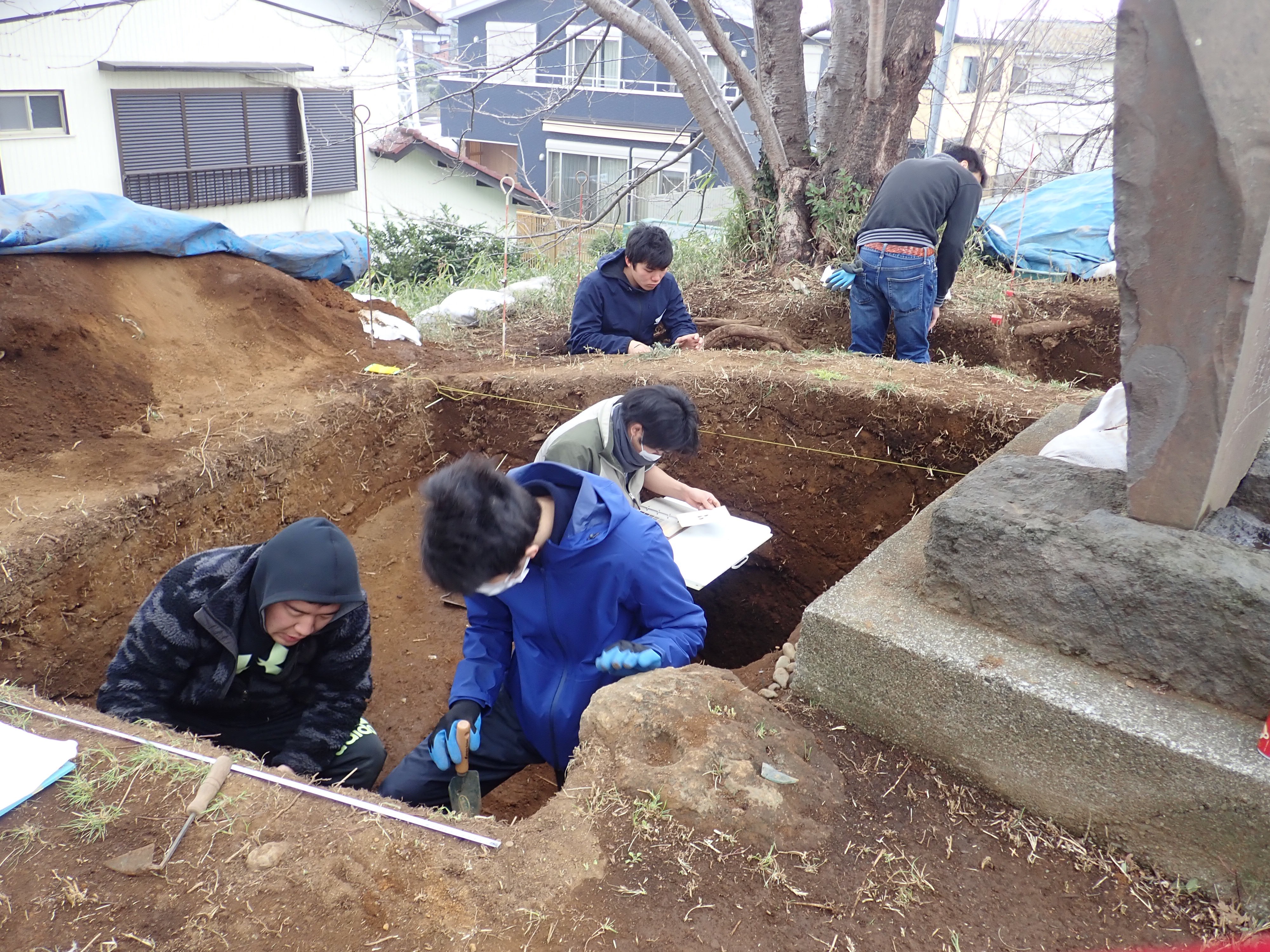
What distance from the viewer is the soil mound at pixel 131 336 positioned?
399cm

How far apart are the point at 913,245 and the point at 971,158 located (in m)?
0.77

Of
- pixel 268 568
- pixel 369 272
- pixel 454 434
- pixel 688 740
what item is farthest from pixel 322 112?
pixel 688 740

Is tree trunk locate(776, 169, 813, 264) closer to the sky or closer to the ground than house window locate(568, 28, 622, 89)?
closer to the ground

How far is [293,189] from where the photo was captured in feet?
44.7

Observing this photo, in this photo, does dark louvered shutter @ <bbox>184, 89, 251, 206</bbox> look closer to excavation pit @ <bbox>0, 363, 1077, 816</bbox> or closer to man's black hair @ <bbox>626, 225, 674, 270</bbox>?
excavation pit @ <bbox>0, 363, 1077, 816</bbox>

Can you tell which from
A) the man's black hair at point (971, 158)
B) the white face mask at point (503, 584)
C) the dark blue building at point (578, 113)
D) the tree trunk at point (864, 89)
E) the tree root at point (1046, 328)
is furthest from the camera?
the dark blue building at point (578, 113)

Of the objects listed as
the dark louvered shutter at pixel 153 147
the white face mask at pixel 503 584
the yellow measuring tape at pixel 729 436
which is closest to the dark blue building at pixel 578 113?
the dark louvered shutter at pixel 153 147

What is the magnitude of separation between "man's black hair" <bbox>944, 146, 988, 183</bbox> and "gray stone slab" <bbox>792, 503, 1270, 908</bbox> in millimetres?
4000

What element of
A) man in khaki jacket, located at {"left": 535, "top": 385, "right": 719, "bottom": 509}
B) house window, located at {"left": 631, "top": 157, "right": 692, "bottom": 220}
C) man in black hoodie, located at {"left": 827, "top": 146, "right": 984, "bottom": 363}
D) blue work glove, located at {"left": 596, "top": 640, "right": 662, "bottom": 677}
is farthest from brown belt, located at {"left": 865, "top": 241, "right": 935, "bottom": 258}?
house window, located at {"left": 631, "top": 157, "right": 692, "bottom": 220}

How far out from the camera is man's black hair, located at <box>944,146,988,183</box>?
533 centimetres

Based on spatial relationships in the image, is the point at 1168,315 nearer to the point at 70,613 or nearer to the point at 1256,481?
the point at 1256,481

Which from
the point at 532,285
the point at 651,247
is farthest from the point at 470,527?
the point at 532,285

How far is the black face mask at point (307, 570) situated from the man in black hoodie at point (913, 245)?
3.79m

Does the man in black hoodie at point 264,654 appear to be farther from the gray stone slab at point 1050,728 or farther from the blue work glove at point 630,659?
the gray stone slab at point 1050,728
